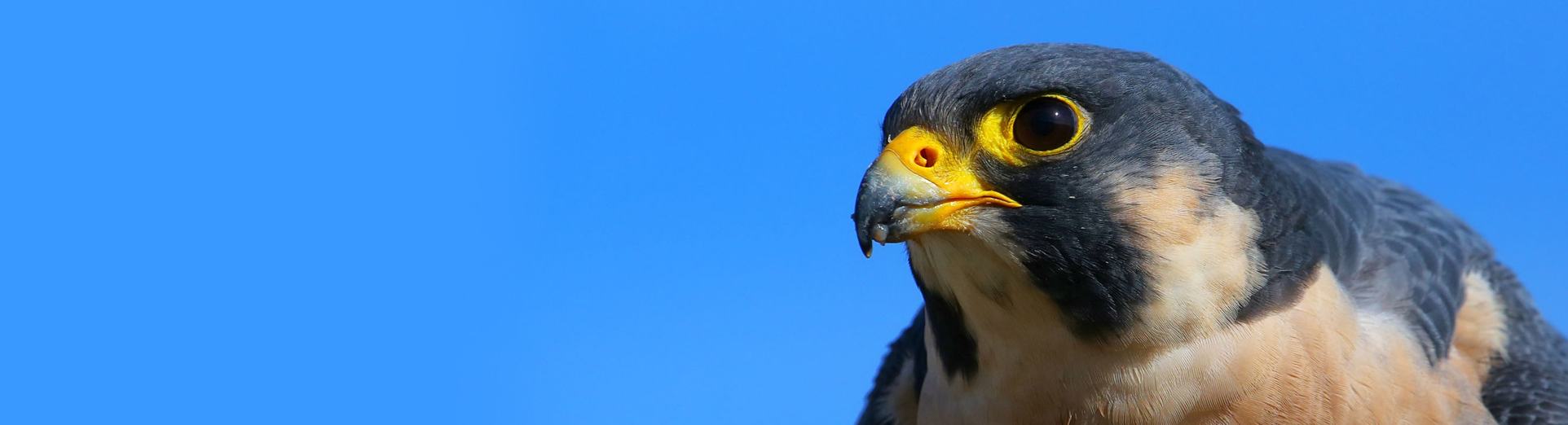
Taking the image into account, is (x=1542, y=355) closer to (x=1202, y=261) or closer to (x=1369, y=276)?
(x=1369, y=276)

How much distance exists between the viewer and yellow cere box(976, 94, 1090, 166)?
2.58 metres

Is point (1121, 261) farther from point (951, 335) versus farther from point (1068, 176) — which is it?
Result: point (951, 335)

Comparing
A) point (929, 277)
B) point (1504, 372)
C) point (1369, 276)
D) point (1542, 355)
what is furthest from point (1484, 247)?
point (929, 277)

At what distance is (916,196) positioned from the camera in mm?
2566

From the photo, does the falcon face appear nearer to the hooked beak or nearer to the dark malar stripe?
the hooked beak

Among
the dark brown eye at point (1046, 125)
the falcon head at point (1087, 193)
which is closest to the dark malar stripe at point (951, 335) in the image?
the falcon head at point (1087, 193)

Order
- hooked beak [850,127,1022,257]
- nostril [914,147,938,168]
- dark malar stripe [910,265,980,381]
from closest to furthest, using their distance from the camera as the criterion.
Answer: hooked beak [850,127,1022,257] → nostril [914,147,938,168] → dark malar stripe [910,265,980,381]

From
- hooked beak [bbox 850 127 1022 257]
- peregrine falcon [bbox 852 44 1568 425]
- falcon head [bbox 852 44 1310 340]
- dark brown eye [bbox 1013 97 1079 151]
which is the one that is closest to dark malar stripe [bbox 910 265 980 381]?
peregrine falcon [bbox 852 44 1568 425]

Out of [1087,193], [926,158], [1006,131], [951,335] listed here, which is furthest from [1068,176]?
[951,335]

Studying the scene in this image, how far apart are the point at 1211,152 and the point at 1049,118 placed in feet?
1.16

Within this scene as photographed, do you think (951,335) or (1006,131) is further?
(951,335)

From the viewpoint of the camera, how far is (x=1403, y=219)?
11.5ft

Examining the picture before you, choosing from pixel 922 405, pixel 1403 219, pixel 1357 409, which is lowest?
pixel 1357 409

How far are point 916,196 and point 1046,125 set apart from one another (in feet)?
0.97
